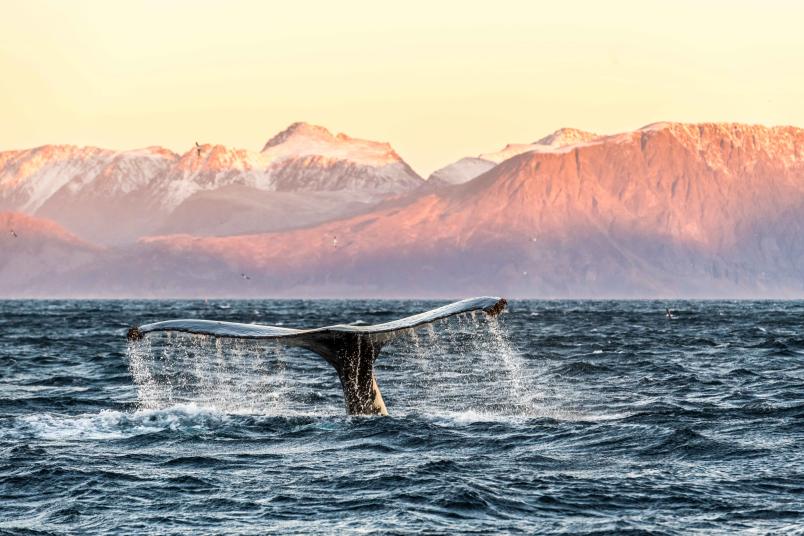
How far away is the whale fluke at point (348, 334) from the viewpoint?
1320cm

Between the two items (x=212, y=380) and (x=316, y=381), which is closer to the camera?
(x=316, y=381)

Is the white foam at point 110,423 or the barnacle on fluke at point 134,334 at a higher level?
the barnacle on fluke at point 134,334

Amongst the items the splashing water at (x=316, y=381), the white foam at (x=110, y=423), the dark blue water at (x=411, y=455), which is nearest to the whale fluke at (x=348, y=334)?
the splashing water at (x=316, y=381)

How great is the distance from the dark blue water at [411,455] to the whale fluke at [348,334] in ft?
1.78

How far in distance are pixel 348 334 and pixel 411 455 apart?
5.99ft

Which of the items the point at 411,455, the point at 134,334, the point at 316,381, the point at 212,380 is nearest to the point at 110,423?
the point at 411,455

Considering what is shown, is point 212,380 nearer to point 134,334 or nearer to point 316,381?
point 316,381

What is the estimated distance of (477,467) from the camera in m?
14.5

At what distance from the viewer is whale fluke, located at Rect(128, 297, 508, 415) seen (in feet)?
43.3

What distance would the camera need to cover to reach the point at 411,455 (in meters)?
15.5

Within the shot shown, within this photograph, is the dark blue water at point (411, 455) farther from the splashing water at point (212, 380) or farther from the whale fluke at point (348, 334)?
the whale fluke at point (348, 334)

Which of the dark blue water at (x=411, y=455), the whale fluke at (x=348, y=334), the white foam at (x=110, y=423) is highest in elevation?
the whale fluke at (x=348, y=334)

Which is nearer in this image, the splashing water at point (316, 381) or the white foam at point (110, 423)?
the white foam at point (110, 423)

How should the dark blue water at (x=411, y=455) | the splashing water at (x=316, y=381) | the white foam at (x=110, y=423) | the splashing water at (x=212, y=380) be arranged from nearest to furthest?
the dark blue water at (x=411, y=455)
the white foam at (x=110, y=423)
the splashing water at (x=316, y=381)
the splashing water at (x=212, y=380)
